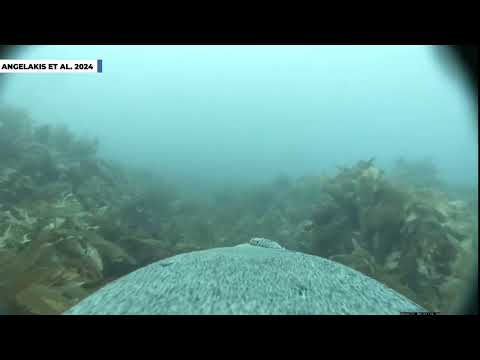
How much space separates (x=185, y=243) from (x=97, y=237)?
131 centimetres

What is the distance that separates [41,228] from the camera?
2.99m

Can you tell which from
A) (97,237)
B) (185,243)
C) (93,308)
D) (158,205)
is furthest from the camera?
(158,205)

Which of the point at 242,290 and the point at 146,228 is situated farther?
the point at 146,228

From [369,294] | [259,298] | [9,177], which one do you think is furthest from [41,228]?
[369,294]

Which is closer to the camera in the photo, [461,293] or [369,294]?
[369,294]

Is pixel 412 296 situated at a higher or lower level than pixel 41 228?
lower

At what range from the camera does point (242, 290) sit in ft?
5.69

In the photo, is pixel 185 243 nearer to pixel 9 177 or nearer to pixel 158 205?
pixel 158 205

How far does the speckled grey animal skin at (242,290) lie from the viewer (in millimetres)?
1574

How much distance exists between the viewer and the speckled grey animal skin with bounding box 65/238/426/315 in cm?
157
